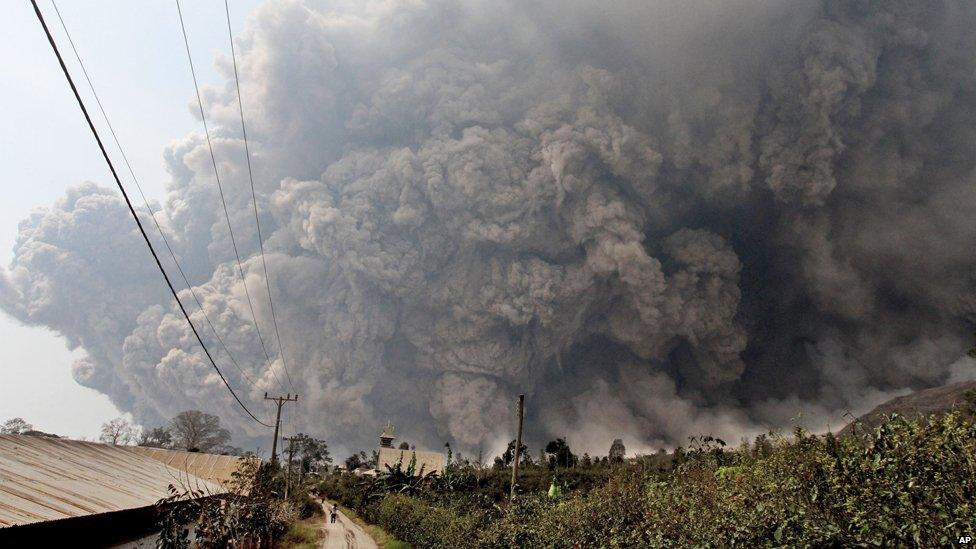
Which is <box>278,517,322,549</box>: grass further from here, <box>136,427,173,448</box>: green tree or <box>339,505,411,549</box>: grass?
<box>136,427,173,448</box>: green tree

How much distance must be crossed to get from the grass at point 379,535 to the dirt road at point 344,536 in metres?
0.36

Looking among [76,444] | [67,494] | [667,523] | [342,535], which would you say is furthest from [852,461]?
[342,535]

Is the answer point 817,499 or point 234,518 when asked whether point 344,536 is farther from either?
point 817,499

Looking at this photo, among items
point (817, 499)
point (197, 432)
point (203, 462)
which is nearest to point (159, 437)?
point (197, 432)

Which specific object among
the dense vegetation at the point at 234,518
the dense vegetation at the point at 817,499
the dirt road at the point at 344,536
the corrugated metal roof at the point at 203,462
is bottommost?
the dirt road at the point at 344,536

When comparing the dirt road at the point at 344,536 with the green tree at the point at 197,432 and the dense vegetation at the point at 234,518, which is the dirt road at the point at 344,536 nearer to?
the dense vegetation at the point at 234,518

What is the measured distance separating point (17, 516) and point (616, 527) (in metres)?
8.67

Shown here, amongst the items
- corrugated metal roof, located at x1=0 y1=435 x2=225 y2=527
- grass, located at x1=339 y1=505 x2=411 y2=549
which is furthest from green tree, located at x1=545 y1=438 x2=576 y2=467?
corrugated metal roof, located at x1=0 y1=435 x2=225 y2=527

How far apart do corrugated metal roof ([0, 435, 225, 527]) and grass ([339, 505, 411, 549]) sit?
10.1m

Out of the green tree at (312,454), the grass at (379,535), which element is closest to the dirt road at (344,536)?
the grass at (379,535)

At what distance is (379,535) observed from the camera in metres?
28.6

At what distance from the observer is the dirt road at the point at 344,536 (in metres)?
23.9

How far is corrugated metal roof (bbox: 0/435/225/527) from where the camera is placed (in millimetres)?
7352

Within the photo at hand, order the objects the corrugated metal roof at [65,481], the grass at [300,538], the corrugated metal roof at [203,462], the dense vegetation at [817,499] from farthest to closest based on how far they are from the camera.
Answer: the corrugated metal roof at [203,462]
the grass at [300,538]
the corrugated metal roof at [65,481]
the dense vegetation at [817,499]
